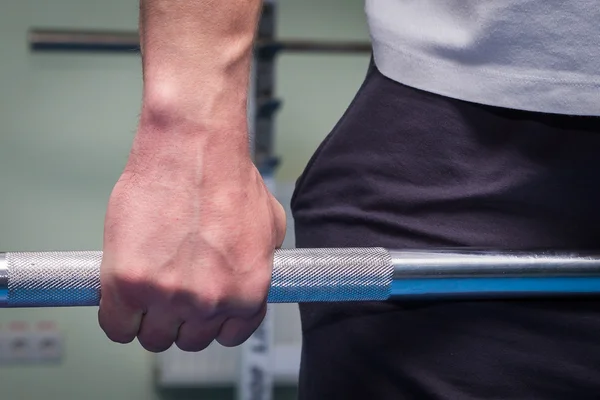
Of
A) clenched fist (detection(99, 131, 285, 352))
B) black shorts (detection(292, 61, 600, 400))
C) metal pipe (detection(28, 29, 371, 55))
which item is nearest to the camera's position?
clenched fist (detection(99, 131, 285, 352))

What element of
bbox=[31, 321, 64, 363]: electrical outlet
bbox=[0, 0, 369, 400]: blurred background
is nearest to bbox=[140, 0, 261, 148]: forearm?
bbox=[0, 0, 369, 400]: blurred background

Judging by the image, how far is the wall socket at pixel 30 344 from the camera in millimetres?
2143

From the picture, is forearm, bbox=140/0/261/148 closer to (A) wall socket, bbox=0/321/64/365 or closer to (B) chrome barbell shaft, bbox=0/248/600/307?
(B) chrome barbell shaft, bbox=0/248/600/307

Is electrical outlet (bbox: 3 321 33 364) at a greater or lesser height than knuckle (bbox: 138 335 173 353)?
lesser

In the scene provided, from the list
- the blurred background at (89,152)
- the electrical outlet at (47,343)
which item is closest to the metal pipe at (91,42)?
the blurred background at (89,152)

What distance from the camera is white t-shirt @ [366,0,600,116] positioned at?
547 mm

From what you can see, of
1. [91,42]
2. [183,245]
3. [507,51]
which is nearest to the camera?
[183,245]

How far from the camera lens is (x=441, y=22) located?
585mm

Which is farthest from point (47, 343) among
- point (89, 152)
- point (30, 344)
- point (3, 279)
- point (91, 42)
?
point (3, 279)

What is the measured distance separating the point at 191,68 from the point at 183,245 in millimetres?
108

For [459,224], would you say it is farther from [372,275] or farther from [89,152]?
[89,152]

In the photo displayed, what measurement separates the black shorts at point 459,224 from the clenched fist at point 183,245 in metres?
0.15

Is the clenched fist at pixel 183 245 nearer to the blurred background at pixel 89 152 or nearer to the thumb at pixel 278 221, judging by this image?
the thumb at pixel 278 221

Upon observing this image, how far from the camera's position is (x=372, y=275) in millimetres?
540
